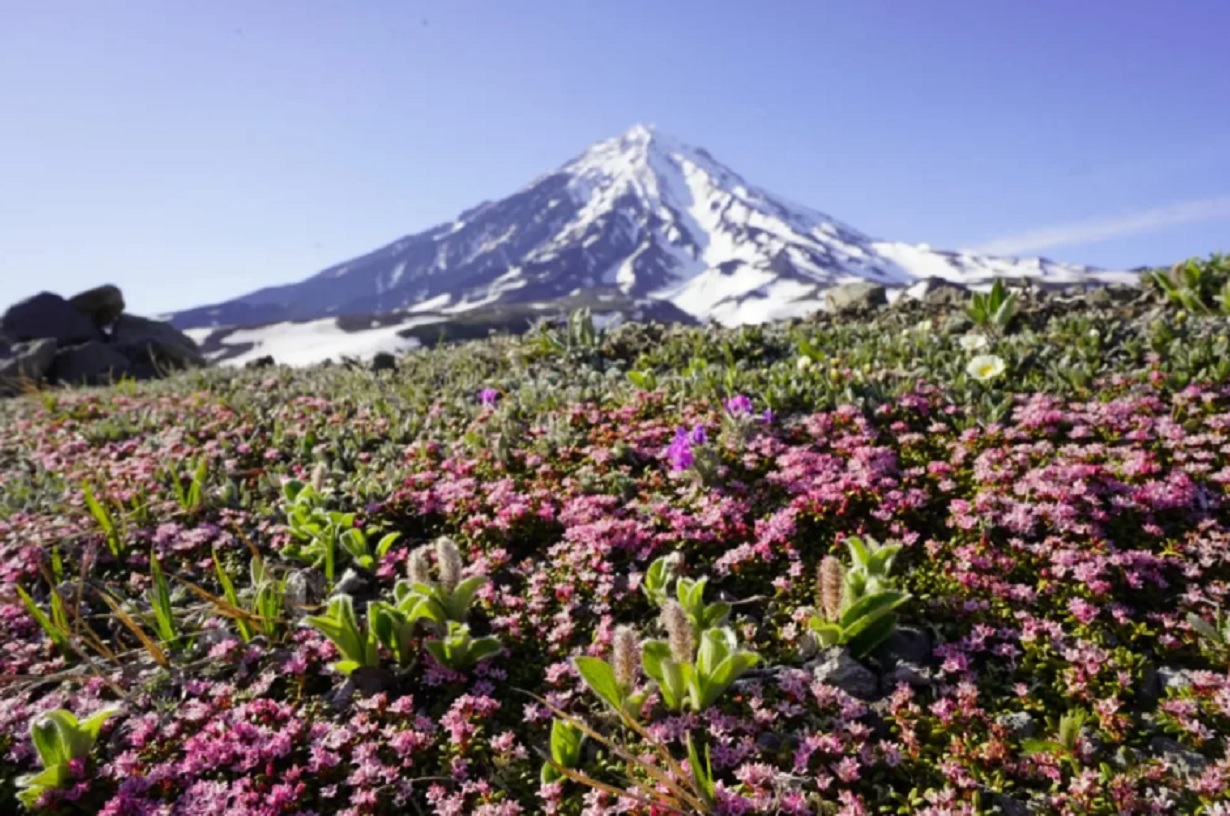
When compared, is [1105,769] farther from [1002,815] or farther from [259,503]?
[259,503]

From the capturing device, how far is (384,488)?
691cm

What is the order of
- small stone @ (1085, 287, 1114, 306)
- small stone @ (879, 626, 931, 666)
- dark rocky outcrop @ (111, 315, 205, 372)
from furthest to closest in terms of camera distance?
dark rocky outcrop @ (111, 315, 205, 372) < small stone @ (1085, 287, 1114, 306) < small stone @ (879, 626, 931, 666)

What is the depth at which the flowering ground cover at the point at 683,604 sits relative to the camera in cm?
356

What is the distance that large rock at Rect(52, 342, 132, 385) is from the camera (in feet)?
85.9

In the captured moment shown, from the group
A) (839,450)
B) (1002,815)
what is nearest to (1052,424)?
(839,450)

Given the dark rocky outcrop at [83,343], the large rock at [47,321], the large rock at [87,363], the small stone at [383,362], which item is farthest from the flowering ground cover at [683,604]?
the large rock at [47,321]

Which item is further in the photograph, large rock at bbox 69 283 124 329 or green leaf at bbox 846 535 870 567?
large rock at bbox 69 283 124 329

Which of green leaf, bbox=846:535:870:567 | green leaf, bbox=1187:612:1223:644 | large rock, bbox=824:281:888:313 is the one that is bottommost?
green leaf, bbox=1187:612:1223:644

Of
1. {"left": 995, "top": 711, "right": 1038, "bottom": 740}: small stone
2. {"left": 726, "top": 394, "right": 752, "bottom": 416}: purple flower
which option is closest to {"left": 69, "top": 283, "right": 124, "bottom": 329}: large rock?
{"left": 726, "top": 394, "right": 752, "bottom": 416}: purple flower

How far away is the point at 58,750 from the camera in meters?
3.83

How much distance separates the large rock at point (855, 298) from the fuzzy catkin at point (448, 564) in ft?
35.3

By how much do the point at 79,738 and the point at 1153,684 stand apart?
221 inches

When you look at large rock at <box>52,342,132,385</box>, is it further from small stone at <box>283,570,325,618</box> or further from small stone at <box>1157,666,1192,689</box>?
small stone at <box>1157,666,1192,689</box>

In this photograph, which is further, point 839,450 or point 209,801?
point 839,450
